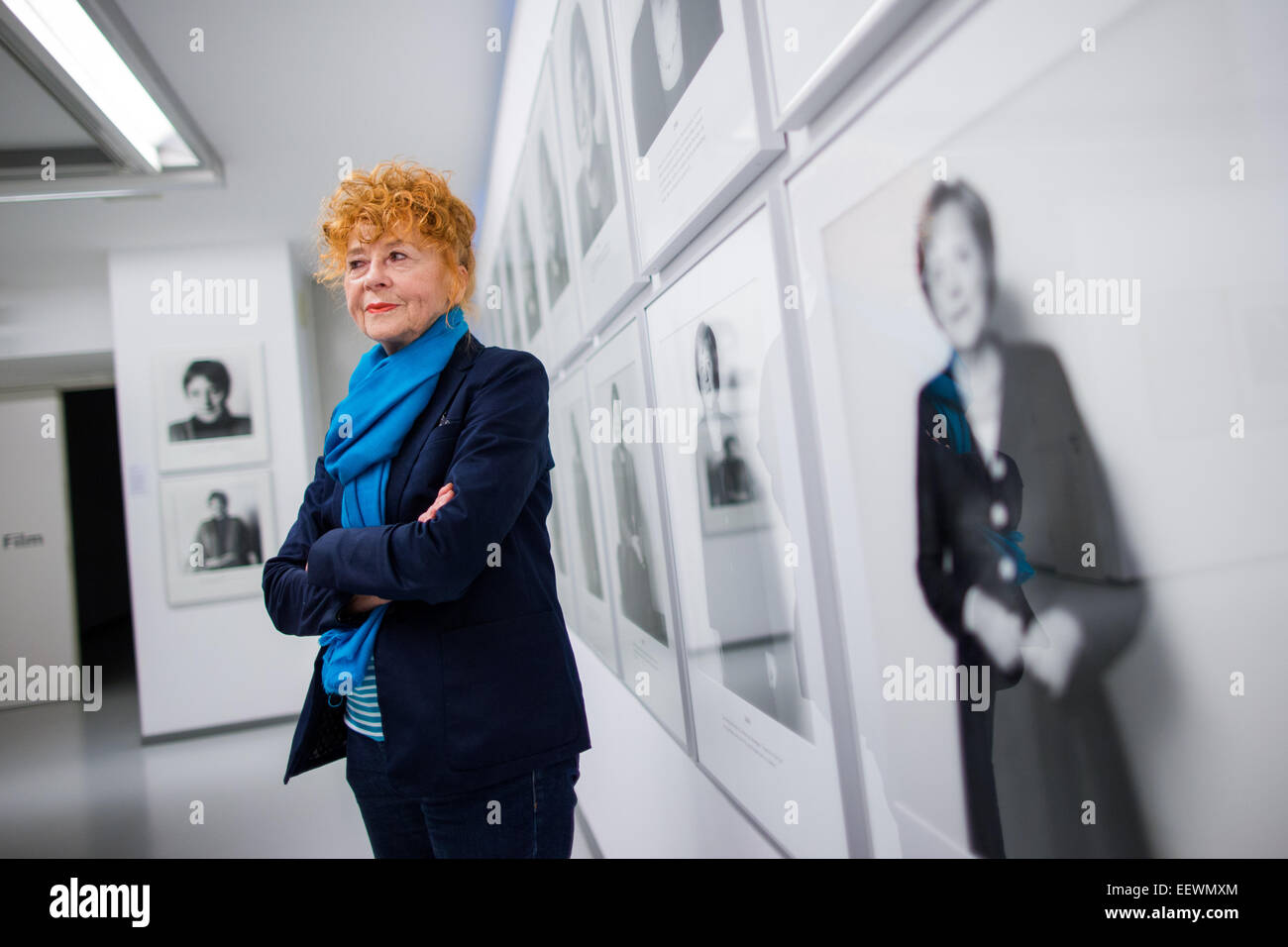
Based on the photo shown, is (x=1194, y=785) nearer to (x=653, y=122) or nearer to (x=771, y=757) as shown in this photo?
(x=771, y=757)

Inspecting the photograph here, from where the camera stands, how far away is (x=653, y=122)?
98cm

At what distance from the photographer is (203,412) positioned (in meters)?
4.35

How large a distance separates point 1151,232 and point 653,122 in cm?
78

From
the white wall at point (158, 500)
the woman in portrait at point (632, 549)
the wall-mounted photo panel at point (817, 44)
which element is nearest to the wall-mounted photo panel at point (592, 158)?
the woman in portrait at point (632, 549)

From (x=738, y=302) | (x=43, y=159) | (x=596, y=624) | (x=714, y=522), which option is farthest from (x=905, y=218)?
(x=43, y=159)

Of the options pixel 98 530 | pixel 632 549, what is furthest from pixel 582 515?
pixel 98 530

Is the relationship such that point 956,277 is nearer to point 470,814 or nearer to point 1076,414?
point 1076,414

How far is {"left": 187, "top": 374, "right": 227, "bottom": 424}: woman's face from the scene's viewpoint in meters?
4.32

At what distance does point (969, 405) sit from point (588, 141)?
3.60 feet

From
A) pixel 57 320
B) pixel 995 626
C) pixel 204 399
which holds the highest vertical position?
pixel 57 320

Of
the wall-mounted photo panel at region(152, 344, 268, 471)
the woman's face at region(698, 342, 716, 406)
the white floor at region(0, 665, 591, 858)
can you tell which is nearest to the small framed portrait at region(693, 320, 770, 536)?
the woman's face at region(698, 342, 716, 406)

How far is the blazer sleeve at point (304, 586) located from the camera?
940 mm
